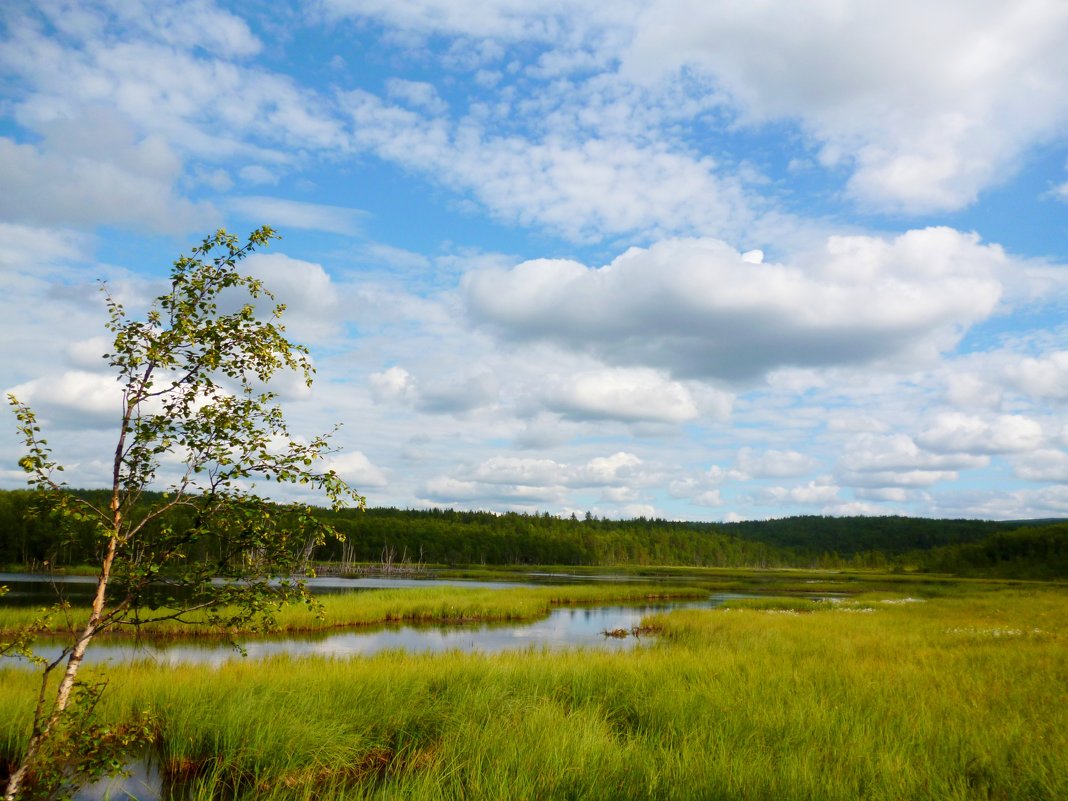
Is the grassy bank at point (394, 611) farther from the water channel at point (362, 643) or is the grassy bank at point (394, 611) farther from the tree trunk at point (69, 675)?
the tree trunk at point (69, 675)

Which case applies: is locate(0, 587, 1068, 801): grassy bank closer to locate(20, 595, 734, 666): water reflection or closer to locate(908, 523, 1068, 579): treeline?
locate(20, 595, 734, 666): water reflection

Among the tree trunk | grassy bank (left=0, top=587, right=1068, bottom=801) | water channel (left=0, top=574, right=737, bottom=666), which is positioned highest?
the tree trunk

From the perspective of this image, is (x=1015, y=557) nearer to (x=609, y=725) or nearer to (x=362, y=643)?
(x=362, y=643)

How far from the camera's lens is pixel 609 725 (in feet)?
40.1

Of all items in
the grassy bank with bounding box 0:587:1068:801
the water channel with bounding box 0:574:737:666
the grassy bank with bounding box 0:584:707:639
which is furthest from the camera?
the grassy bank with bounding box 0:584:707:639

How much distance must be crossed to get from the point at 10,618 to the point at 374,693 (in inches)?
1015

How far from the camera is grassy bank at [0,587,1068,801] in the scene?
28.8 ft

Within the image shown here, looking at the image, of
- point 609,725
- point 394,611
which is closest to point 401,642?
point 394,611

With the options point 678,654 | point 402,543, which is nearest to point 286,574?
point 678,654

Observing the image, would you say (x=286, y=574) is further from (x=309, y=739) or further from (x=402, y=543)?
(x=402, y=543)

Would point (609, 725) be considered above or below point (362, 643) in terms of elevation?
above

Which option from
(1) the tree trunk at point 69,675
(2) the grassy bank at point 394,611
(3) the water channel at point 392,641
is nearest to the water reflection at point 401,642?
(3) the water channel at point 392,641

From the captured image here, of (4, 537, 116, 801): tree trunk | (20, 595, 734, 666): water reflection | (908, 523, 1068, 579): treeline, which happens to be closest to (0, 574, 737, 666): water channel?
(20, 595, 734, 666): water reflection

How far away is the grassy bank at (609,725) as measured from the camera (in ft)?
28.8
